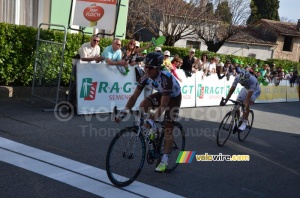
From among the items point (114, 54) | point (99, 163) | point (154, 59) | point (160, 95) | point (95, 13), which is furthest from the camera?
point (95, 13)

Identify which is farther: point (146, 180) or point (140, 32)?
point (140, 32)

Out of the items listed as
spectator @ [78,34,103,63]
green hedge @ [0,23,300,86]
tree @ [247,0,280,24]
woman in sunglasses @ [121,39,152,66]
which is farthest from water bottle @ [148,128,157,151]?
tree @ [247,0,280,24]

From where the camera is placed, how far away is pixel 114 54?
10.3m

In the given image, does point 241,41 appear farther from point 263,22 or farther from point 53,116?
point 53,116

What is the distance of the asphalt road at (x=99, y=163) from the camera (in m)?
5.03

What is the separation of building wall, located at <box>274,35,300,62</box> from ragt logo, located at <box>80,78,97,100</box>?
139 feet

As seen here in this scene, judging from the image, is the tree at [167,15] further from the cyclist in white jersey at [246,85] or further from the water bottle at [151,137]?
the water bottle at [151,137]

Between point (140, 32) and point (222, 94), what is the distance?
21474mm

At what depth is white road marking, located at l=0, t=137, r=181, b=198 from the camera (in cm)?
499

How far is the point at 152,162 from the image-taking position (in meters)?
5.81

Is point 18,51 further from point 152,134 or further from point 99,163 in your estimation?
point 152,134

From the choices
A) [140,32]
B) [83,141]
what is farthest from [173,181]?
[140,32]

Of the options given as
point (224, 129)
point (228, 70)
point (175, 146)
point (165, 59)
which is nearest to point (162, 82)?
point (175, 146)

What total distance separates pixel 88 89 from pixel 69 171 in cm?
456
